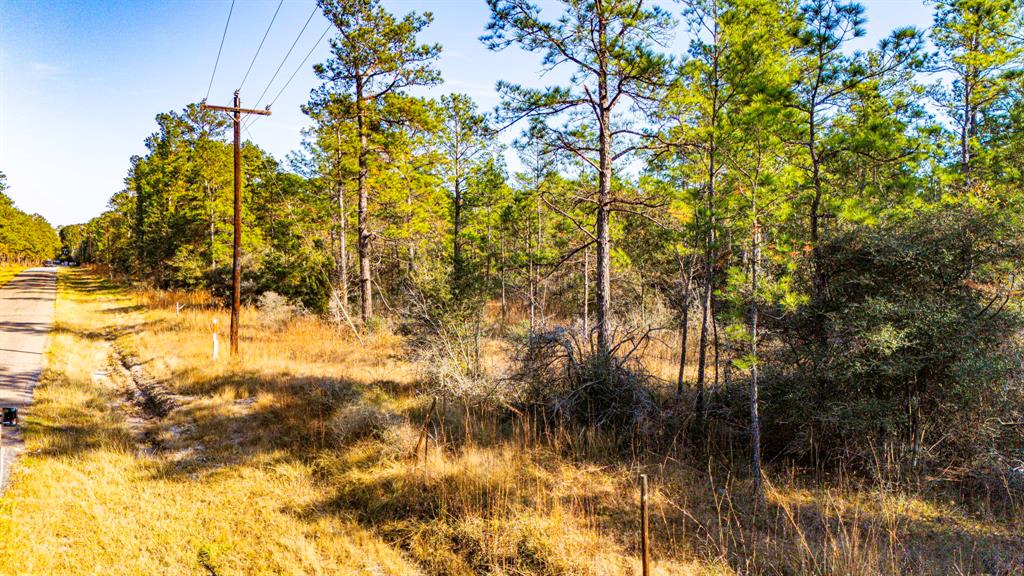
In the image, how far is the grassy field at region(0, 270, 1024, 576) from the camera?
15.2 ft

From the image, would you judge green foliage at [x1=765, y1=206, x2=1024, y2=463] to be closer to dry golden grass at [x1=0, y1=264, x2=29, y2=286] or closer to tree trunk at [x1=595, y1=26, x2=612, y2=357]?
tree trunk at [x1=595, y1=26, x2=612, y2=357]

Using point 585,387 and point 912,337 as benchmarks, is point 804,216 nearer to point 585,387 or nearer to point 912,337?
point 912,337

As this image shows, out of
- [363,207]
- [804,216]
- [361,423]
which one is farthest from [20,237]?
[804,216]

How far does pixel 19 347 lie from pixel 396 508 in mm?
16001

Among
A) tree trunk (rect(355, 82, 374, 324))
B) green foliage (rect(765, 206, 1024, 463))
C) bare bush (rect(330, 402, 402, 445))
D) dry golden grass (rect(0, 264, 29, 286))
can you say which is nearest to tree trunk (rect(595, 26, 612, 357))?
green foliage (rect(765, 206, 1024, 463))

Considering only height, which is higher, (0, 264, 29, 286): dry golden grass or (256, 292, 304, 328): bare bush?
(0, 264, 29, 286): dry golden grass

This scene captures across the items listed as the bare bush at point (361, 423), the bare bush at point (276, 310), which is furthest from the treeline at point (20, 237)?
the bare bush at point (361, 423)

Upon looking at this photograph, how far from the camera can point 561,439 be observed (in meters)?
7.06

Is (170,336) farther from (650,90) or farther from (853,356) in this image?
(853,356)

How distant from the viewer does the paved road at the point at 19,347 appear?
30.0ft

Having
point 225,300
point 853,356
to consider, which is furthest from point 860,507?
point 225,300

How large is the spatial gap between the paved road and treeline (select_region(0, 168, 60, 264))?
27.2m

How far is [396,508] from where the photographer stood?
573 cm

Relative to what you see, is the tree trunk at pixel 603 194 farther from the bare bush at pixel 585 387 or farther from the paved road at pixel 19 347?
the paved road at pixel 19 347
